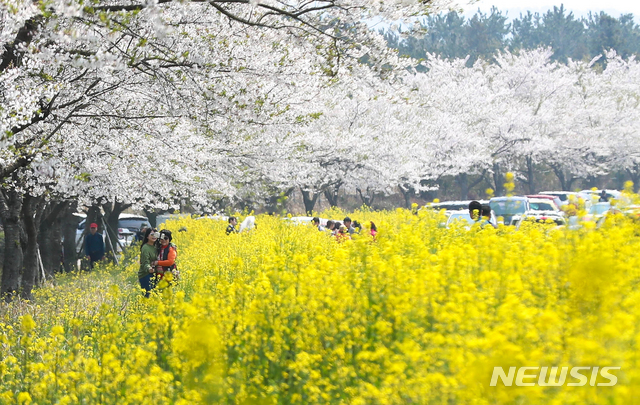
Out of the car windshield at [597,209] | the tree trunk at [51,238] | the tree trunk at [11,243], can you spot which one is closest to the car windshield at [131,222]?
the tree trunk at [51,238]

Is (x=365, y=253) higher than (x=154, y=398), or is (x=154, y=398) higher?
(x=365, y=253)

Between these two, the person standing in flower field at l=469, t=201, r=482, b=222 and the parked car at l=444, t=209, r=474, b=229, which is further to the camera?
the person standing in flower field at l=469, t=201, r=482, b=222

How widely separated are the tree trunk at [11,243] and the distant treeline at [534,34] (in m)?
66.8

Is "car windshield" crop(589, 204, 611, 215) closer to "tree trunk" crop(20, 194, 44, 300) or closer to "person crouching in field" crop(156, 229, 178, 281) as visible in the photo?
"person crouching in field" crop(156, 229, 178, 281)

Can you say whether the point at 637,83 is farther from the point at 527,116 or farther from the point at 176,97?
the point at 176,97

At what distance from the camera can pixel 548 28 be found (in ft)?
302

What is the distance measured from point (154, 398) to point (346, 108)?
92.0 ft

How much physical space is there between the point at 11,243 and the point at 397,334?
11112 mm

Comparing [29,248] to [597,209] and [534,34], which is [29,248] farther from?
[534,34]

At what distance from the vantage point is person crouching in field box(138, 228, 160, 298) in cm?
1055

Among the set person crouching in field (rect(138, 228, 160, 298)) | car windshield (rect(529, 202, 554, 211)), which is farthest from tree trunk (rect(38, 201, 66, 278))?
car windshield (rect(529, 202, 554, 211))

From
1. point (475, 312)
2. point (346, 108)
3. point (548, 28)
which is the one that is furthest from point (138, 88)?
point (548, 28)

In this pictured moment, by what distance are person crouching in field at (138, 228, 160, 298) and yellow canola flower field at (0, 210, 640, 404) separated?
3.55 metres

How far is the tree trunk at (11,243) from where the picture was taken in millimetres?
13469
